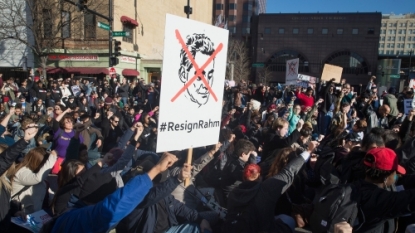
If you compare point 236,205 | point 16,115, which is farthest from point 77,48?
point 236,205

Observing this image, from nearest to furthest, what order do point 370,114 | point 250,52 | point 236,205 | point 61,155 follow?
point 236,205
point 61,155
point 370,114
point 250,52

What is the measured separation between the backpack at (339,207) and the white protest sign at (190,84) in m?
1.34

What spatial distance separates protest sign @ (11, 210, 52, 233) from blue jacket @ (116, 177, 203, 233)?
3.06 feet

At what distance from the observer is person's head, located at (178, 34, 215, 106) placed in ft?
9.59

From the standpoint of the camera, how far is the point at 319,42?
2351 inches

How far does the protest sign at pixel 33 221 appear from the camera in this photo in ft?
10.3

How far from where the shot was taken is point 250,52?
65.0 metres

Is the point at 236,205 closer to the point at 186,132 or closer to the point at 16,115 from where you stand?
the point at 186,132

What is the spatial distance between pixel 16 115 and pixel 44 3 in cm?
1805

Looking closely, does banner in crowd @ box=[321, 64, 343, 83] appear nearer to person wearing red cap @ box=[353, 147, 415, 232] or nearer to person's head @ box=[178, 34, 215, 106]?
person's head @ box=[178, 34, 215, 106]

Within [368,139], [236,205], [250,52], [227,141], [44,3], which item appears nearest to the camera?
[236,205]

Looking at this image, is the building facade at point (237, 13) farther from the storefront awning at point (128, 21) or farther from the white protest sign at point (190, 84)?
the white protest sign at point (190, 84)

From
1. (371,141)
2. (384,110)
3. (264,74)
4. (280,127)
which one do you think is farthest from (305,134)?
(264,74)

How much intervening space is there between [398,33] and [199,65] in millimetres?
160815
